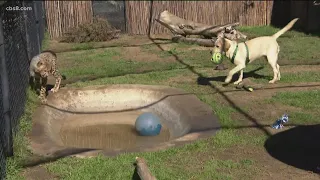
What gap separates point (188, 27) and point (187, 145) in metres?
10.0

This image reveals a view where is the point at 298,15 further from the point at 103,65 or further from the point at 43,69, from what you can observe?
the point at 43,69

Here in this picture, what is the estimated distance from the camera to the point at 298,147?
5.98m

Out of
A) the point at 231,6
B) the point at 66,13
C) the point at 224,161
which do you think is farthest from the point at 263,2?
the point at 224,161

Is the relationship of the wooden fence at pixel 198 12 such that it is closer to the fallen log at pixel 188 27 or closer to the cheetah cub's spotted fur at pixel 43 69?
the fallen log at pixel 188 27

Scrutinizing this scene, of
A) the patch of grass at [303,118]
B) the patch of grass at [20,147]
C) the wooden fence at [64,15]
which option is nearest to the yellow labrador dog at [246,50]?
the patch of grass at [303,118]

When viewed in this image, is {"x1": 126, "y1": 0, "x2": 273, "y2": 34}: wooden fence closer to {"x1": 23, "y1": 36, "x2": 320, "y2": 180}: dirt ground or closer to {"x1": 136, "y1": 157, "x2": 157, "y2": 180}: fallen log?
{"x1": 23, "y1": 36, "x2": 320, "y2": 180}: dirt ground

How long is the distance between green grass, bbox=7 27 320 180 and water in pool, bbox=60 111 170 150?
0.75 metres

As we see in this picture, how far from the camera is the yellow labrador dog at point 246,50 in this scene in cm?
866

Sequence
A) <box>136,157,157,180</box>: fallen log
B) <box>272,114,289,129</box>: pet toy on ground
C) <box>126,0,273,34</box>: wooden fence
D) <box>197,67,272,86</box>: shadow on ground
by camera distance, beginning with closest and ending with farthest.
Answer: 1. <box>136,157,157,180</box>: fallen log
2. <box>272,114,289,129</box>: pet toy on ground
3. <box>197,67,272,86</box>: shadow on ground
4. <box>126,0,273,34</box>: wooden fence

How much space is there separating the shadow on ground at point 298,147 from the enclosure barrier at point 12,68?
321 centimetres

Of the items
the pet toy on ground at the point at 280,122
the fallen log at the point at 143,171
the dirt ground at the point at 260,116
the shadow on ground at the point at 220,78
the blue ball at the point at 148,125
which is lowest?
the blue ball at the point at 148,125

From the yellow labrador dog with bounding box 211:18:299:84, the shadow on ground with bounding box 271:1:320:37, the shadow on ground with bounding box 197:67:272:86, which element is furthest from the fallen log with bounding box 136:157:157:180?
the shadow on ground with bounding box 271:1:320:37

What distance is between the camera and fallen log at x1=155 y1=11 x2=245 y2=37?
1512 centimetres

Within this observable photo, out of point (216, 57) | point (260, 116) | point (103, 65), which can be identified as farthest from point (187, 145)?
point (103, 65)
